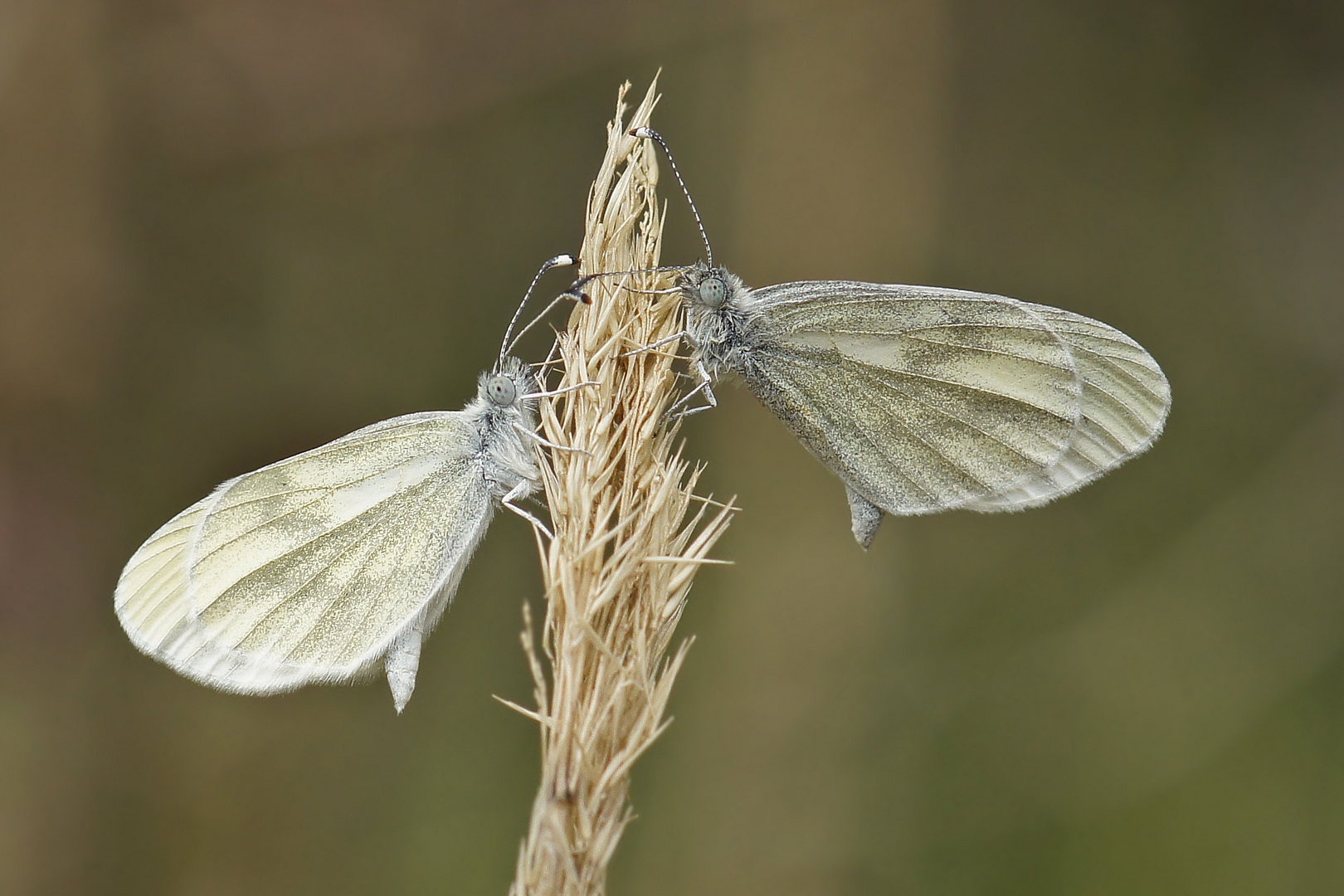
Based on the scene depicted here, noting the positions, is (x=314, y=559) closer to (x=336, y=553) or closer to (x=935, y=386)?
(x=336, y=553)

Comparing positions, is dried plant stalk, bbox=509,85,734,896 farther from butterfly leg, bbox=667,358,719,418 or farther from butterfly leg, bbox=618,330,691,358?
butterfly leg, bbox=667,358,719,418

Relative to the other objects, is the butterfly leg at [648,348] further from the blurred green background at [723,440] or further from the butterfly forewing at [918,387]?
the blurred green background at [723,440]

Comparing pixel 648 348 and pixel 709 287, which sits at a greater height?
pixel 709 287

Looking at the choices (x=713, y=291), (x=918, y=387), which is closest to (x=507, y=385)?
(x=713, y=291)

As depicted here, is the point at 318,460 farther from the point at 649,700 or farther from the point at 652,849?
the point at 652,849

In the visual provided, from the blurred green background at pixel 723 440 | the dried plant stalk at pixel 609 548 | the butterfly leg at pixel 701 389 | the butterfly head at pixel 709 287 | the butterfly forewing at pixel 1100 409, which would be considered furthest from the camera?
the blurred green background at pixel 723 440

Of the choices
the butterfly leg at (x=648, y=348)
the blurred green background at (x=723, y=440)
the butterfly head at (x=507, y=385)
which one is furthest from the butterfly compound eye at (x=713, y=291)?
the blurred green background at (x=723, y=440)

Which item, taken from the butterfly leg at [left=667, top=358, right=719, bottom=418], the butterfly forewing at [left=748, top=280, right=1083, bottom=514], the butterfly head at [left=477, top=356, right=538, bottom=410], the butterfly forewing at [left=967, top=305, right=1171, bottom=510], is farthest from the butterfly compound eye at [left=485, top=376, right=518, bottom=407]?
Answer: the butterfly forewing at [left=967, top=305, right=1171, bottom=510]
